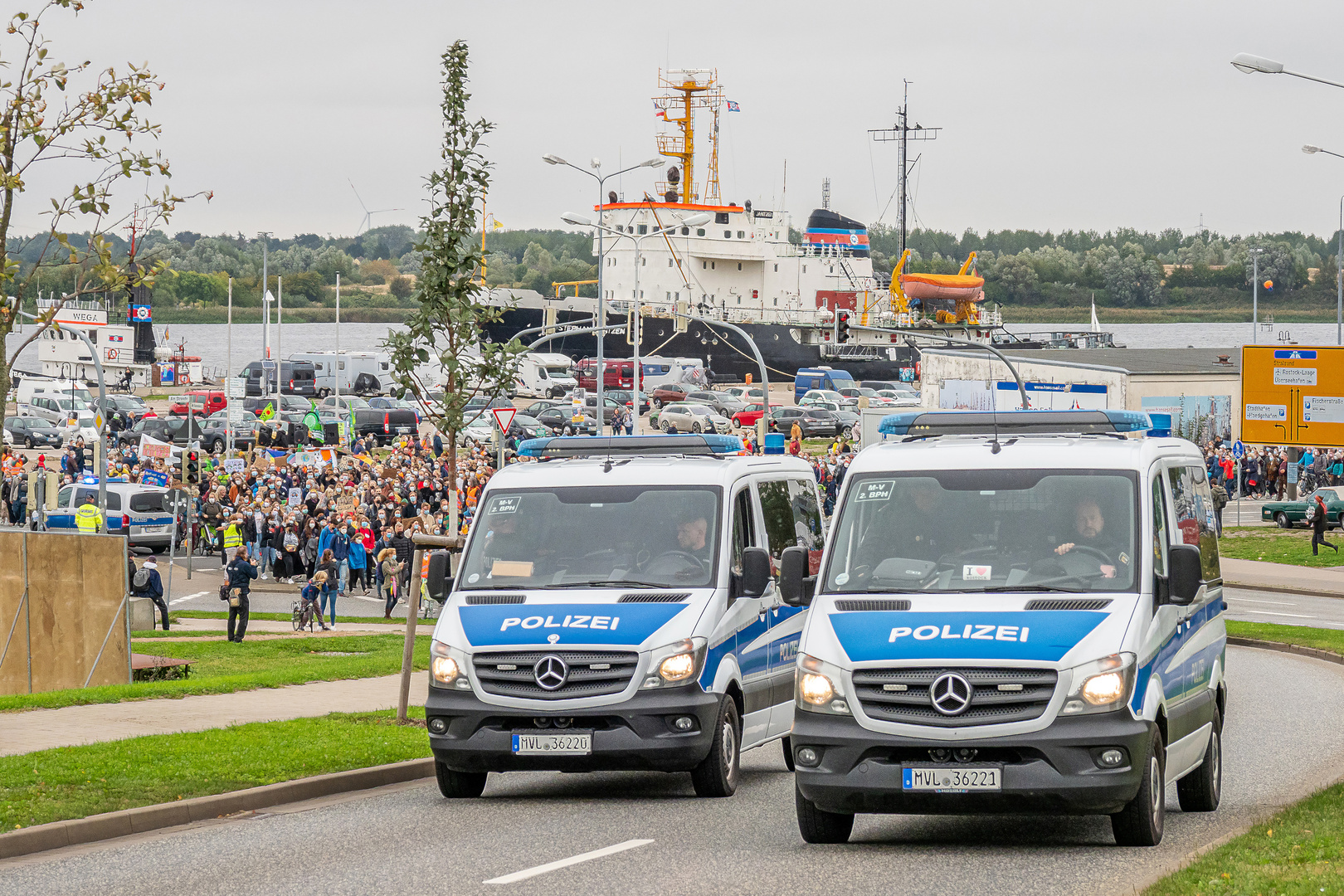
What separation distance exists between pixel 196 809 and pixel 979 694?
5142 millimetres

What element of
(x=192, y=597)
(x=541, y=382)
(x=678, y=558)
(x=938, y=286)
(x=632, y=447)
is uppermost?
(x=938, y=286)

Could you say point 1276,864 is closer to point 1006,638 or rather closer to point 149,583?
point 1006,638

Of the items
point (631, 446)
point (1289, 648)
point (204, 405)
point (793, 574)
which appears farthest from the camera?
point (204, 405)

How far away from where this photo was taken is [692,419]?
6444cm

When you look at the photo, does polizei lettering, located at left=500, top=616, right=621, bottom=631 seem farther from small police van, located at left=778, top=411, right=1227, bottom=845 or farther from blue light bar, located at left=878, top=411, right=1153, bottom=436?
blue light bar, located at left=878, top=411, right=1153, bottom=436

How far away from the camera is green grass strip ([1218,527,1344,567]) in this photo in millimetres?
39406

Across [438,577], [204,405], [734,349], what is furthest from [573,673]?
[734,349]

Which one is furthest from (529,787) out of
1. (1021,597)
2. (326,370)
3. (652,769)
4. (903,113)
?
(903,113)

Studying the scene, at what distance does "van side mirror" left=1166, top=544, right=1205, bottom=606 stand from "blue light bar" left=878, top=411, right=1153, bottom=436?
4.96 ft

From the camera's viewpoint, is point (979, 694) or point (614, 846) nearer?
point (979, 694)

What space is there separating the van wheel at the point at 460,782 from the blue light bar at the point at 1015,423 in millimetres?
3542

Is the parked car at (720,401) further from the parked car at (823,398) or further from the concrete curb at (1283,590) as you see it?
the concrete curb at (1283,590)

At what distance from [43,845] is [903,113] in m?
94.0

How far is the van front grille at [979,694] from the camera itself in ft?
26.3
